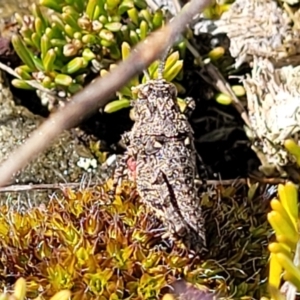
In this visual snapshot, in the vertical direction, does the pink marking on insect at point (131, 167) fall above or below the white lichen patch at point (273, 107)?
above

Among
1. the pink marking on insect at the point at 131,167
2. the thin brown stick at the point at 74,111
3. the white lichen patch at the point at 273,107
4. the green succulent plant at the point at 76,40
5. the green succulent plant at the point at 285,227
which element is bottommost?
the white lichen patch at the point at 273,107

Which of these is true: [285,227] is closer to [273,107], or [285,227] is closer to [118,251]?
[118,251]

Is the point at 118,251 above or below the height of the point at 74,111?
below

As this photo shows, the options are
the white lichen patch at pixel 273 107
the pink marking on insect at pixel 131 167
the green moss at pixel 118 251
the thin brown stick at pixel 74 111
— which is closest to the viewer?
the thin brown stick at pixel 74 111

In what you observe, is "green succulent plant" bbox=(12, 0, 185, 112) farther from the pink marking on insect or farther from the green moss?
the green moss

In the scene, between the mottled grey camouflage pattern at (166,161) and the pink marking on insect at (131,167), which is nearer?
the mottled grey camouflage pattern at (166,161)

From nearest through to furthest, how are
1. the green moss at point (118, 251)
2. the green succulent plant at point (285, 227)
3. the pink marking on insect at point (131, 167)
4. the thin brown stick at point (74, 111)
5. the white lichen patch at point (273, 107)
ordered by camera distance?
the thin brown stick at point (74, 111) → the green succulent plant at point (285, 227) → the green moss at point (118, 251) → the pink marking on insect at point (131, 167) → the white lichen patch at point (273, 107)

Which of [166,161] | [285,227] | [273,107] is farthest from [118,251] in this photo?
[273,107]

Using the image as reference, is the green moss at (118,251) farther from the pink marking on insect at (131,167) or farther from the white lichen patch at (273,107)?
the white lichen patch at (273,107)

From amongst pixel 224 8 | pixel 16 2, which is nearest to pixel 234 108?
pixel 224 8

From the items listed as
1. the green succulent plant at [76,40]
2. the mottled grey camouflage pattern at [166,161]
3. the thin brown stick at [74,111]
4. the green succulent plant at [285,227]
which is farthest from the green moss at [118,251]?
the thin brown stick at [74,111]
